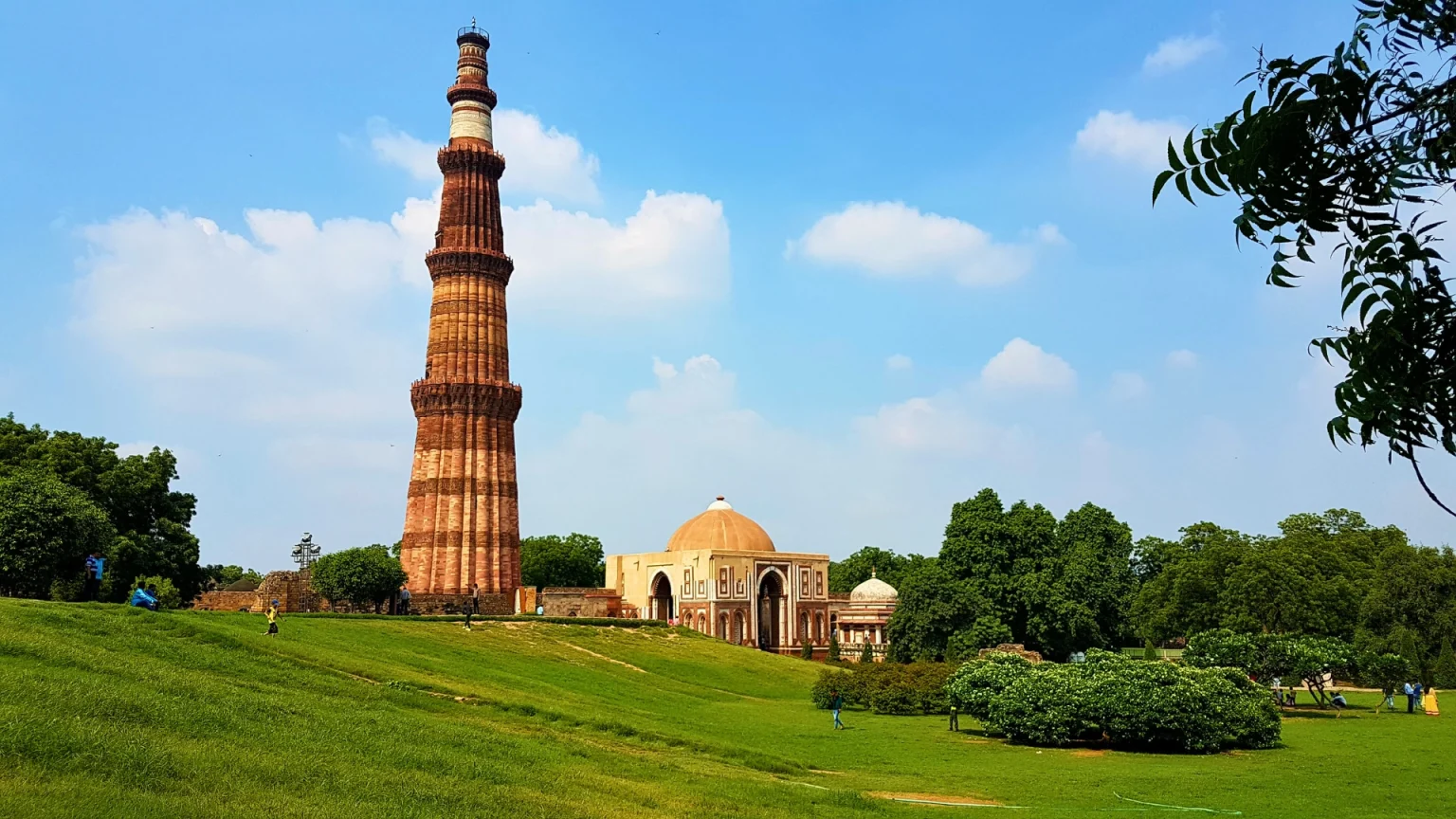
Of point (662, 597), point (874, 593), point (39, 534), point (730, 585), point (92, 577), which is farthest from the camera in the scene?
point (874, 593)

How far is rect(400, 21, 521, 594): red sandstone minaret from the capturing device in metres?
52.7

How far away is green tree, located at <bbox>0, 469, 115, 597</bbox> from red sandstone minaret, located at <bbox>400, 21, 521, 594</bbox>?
22.3 m

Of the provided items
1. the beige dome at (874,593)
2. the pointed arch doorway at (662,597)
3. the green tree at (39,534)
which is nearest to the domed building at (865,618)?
the beige dome at (874,593)

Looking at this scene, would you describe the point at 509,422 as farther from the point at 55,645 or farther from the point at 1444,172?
the point at 1444,172

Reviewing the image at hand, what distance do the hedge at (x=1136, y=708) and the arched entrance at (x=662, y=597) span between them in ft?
132

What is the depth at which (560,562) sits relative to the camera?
89000mm

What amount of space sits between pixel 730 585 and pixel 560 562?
31.2 meters

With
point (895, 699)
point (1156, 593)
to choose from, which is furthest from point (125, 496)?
point (1156, 593)

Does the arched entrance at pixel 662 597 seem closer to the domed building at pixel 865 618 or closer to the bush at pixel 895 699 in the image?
the domed building at pixel 865 618

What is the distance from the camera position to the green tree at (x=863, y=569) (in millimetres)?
93125

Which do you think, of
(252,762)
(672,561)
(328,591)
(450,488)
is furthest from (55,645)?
(672,561)

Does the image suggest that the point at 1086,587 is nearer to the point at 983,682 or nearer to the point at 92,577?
the point at 983,682

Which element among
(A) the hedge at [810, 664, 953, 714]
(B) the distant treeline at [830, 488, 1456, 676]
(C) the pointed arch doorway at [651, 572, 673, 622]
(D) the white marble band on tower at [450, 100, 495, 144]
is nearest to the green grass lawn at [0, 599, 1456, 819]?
(A) the hedge at [810, 664, 953, 714]

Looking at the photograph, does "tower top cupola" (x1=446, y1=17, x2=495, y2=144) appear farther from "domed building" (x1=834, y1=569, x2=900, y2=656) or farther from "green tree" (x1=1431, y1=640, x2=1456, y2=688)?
"green tree" (x1=1431, y1=640, x2=1456, y2=688)
